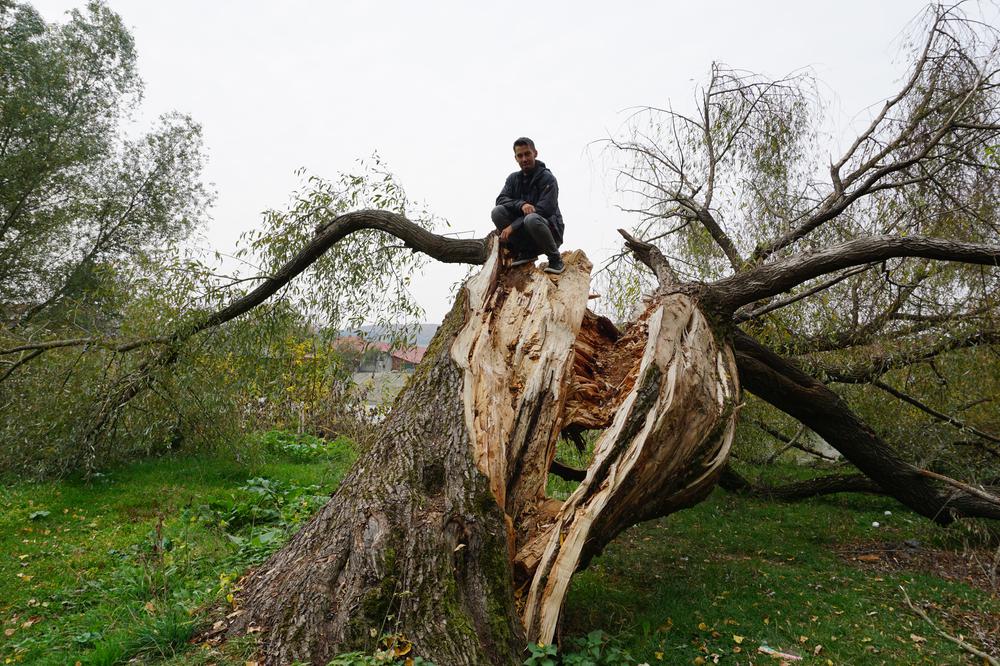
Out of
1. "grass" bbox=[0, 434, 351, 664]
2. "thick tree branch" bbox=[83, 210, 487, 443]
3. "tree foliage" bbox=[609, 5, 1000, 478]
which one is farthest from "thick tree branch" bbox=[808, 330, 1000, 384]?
"grass" bbox=[0, 434, 351, 664]

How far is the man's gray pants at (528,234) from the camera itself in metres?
4.66

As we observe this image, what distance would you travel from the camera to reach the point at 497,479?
318 centimetres

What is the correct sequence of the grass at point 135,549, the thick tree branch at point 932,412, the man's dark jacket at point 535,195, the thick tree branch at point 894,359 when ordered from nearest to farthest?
the grass at point 135,549
the man's dark jacket at point 535,195
the thick tree branch at point 894,359
the thick tree branch at point 932,412

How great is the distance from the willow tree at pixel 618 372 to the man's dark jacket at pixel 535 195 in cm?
33

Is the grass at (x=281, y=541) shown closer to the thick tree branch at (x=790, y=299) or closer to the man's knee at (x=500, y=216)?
the thick tree branch at (x=790, y=299)

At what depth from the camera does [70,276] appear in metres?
12.8

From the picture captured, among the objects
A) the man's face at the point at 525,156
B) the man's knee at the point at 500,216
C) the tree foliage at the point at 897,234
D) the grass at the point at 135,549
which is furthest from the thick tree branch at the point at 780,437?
the grass at the point at 135,549

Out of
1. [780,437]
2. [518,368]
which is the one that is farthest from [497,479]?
[780,437]

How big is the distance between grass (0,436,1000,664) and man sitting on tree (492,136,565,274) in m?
2.57

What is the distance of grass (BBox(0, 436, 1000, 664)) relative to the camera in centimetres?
326

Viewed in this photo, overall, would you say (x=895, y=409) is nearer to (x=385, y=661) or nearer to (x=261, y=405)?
(x=385, y=661)

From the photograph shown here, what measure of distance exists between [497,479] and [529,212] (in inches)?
89.6

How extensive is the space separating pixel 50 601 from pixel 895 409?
7.47 metres

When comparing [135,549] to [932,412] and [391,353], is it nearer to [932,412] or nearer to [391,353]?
[391,353]
